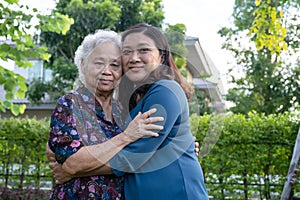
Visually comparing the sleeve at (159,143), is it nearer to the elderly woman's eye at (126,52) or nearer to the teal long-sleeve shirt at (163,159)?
the teal long-sleeve shirt at (163,159)

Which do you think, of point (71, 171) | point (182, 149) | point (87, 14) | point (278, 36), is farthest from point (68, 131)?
point (87, 14)

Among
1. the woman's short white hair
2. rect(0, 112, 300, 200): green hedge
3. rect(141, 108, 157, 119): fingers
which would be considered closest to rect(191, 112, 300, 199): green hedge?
rect(0, 112, 300, 200): green hedge

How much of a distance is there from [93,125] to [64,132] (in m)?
0.15

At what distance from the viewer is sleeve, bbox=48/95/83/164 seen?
177 cm

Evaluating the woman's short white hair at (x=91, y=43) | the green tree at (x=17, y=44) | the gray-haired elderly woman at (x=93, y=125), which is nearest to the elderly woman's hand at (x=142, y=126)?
the gray-haired elderly woman at (x=93, y=125)

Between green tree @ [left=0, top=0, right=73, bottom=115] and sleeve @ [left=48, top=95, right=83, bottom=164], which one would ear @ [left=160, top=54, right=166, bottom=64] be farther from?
green tree @ [left=0, top=0, right=73, bottom=115]

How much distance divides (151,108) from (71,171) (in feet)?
1.38

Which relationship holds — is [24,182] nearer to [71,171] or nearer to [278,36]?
[278,36]

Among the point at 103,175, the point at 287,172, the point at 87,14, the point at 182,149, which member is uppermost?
the point at 87,14

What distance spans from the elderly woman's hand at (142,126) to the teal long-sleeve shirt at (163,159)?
0.02 meters

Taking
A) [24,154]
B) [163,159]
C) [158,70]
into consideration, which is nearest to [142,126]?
[163,159]

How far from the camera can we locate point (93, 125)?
1.89 metres

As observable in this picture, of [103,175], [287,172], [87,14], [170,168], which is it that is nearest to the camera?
[170,168]

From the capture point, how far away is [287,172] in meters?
6.10
